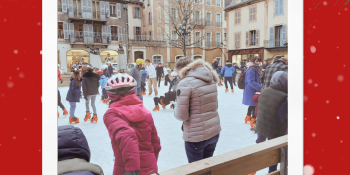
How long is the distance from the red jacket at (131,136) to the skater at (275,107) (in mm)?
730

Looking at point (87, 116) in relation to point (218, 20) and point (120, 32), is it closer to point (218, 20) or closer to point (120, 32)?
point (120, 32)

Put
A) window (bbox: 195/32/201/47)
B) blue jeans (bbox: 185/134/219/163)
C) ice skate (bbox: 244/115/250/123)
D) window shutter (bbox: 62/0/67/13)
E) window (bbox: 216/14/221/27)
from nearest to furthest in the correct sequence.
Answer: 1. window shutter (bbox: 62/0/67/13)
2. blue jeans (bbox: 185/134/219/163)
3. window (bbox: 195/32/201/47)
4. window (bbox: 216/14/221/27)
5. ice skate (bbox: 244/115/250/123)

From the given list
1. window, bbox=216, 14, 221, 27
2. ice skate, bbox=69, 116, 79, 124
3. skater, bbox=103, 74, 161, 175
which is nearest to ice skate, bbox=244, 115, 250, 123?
window, bbox=216, 14, 221, 27

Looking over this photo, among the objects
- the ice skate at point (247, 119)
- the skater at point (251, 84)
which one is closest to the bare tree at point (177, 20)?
the skater at point (251, 84)

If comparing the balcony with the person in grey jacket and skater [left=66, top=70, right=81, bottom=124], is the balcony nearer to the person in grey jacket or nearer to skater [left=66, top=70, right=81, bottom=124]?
the person in grey jacket

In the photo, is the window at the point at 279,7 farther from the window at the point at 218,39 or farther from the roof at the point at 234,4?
the window at the point at 218,39

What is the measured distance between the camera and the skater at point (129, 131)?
104cm

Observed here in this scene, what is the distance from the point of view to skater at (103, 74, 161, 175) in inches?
40.8
